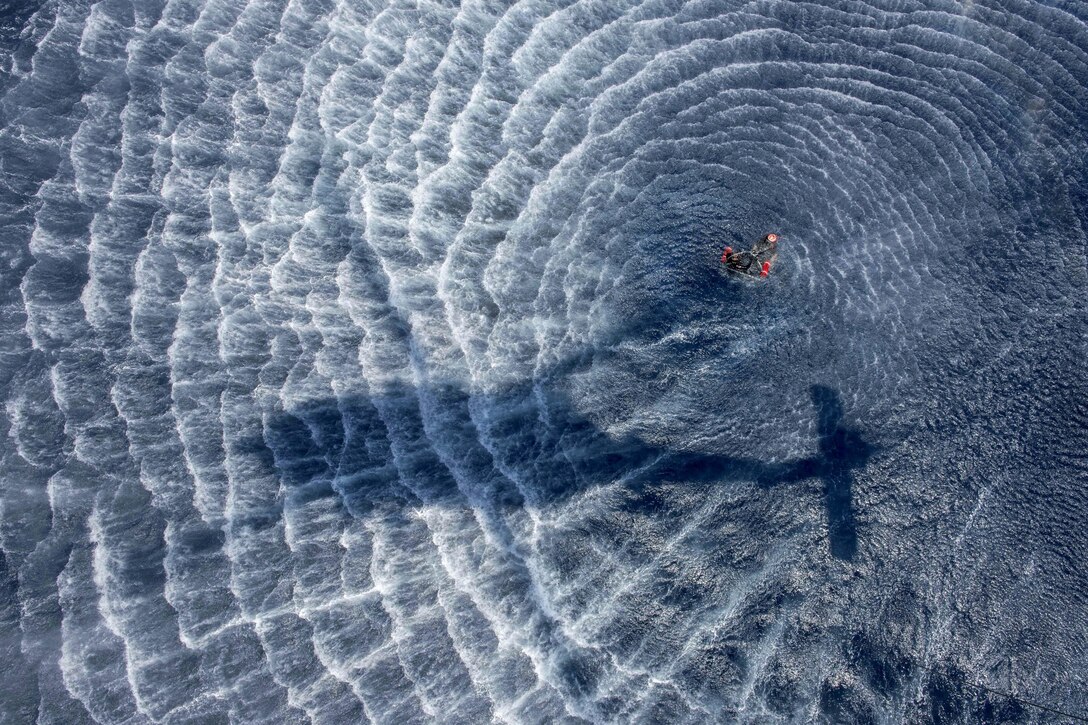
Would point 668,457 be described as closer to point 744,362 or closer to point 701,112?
point 744,362

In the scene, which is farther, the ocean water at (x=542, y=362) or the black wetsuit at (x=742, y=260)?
the black wetsuit at (x=742, y=260)

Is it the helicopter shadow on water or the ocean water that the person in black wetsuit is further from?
the helicopter shadow on water

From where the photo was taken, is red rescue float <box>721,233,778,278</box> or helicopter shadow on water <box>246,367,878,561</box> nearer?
helicopter shadow on water <box>246,367,878,561</box>

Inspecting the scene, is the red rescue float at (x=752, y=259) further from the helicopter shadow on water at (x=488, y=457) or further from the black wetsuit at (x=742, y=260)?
the helicopter shadow on water at (x=488, y=457)

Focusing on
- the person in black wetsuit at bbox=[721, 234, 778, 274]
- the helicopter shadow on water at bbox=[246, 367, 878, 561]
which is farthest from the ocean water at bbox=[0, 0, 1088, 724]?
the person in black wetsuit at bbox=[721, 234, 778, 274]

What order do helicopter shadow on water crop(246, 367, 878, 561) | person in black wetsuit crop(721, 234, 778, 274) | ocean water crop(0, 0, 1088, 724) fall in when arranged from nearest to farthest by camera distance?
1. ocean water crop(0, 0, 1088, 724)
2. helicopter shadow on water crop(246, 367, 878, 561)
3. person in black wetsuit crop(721, 234, 778, 274)

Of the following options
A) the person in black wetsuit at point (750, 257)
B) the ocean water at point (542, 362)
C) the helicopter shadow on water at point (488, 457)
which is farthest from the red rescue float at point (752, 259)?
the helicopter shadow on water at point (488, 457)
